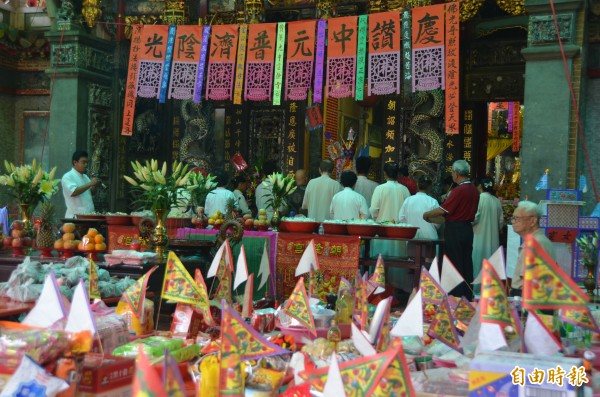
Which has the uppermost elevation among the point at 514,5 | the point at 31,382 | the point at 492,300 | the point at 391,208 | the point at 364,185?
the point at 514,5

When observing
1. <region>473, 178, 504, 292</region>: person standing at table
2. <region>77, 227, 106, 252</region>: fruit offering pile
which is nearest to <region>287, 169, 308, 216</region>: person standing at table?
<region>473, 178, 504, 292</region>: person standing at table

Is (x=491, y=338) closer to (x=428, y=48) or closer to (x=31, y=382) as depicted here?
(x=31, y=382)

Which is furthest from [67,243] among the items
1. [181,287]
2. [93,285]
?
[181,287]

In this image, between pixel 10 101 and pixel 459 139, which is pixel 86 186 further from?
pixel 459 139

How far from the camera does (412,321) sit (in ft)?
8.38

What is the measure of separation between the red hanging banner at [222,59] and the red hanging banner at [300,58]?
2.33ft

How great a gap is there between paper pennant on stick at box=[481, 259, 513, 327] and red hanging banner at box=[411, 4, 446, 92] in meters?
5.35

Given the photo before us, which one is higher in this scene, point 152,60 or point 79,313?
point 152,60

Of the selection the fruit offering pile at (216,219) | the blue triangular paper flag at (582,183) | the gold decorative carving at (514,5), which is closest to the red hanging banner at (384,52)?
the gold decorative carving at (514,5)

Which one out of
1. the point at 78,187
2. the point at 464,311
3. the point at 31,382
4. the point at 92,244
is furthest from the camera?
the point at 78,187

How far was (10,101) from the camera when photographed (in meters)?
10.7

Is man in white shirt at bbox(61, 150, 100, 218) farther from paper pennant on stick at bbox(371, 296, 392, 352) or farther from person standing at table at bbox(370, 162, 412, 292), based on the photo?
paper pennant on stick at bbox(371, 296, 392, 352)

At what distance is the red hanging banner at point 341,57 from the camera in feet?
25.9

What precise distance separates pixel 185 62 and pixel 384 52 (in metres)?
2.43
